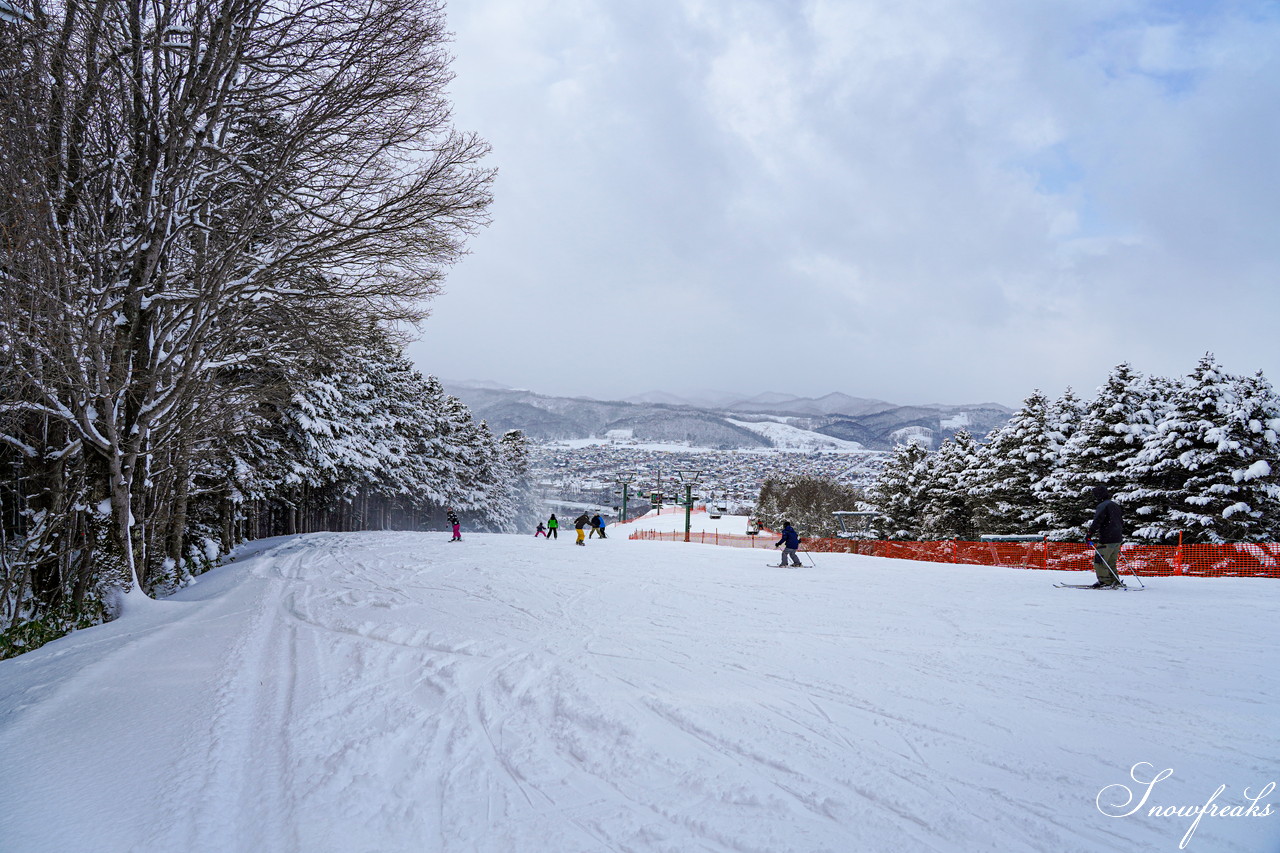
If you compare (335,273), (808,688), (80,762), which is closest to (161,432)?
(335,273)

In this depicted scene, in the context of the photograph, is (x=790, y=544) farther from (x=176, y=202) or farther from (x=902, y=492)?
(x=902, y=492)

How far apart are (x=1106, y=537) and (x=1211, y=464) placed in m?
18.1

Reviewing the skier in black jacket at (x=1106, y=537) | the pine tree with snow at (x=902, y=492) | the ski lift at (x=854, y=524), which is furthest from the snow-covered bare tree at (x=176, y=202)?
the ski lift at (x=854, y=524)

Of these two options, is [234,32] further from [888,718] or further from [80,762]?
[888,718]

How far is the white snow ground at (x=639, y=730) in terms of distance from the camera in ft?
10.2

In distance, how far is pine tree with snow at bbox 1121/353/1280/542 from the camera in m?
22.4

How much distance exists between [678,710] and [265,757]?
8.92ft

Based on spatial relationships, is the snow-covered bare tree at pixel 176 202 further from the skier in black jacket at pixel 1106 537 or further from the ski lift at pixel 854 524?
the ski lift at pixel 854 524

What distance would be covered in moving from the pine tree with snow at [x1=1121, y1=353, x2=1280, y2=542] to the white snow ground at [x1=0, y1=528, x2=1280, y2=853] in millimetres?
19268

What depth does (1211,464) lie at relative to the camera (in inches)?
922

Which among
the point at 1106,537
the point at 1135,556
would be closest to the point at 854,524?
the point at 1135,556

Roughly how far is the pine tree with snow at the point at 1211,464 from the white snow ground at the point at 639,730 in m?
19.3

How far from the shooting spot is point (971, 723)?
4301 millimetres

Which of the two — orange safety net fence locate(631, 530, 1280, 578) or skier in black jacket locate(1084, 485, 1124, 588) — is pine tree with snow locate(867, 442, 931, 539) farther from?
skier in black jacket locate(1084, 485, 1124, 588)
